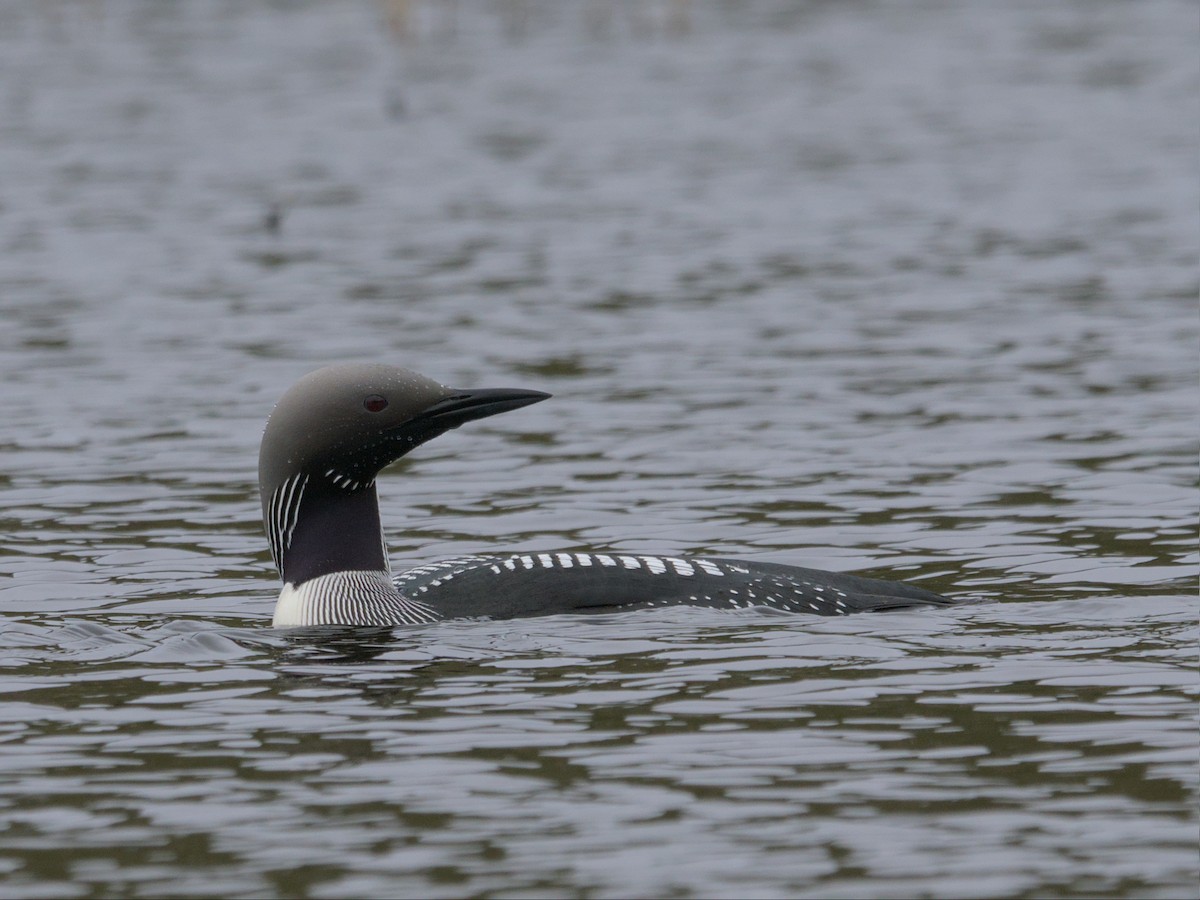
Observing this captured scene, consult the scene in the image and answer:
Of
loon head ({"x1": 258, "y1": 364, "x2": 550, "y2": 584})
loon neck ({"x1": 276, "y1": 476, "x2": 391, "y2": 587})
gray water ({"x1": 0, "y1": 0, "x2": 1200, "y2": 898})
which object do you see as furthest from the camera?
loon neck ({"x1": 276, "y1": 476, "x2": 391, "y2": 587})

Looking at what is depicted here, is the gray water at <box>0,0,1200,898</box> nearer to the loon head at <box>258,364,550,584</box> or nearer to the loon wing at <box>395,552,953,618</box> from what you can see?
the loon wing at <box>395,552,953,618</box>

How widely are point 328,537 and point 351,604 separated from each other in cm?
24

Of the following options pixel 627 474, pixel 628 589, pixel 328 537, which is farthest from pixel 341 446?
pixel 627 474

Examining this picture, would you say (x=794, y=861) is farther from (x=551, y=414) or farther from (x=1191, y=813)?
(x=551, y=414)

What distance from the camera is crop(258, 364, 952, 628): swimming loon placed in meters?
7.76

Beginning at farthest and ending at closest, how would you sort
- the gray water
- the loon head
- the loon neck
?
the loon neck
the loon head
the gray water

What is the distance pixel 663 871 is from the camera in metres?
5.26

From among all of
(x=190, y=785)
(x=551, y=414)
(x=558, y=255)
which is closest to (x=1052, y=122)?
(x=558, y=255)

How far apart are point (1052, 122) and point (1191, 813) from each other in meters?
19.4

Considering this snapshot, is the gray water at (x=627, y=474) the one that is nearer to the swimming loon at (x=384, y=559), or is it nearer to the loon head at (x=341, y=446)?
the swimming loon at (x=384, y=559)

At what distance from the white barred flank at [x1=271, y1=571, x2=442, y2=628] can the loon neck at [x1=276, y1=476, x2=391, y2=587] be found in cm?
3

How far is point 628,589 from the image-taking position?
7840 mm

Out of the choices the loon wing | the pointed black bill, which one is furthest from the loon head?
the loon wing

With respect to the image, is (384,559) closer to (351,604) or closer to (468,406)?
(351,604)
